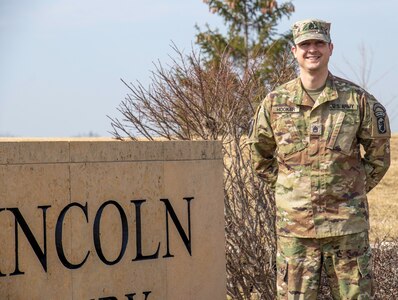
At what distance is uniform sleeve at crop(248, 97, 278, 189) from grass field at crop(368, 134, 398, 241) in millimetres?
5240

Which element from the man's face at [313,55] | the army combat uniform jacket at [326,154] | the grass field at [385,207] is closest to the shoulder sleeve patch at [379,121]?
the army combat uniform jacket at [326,154]

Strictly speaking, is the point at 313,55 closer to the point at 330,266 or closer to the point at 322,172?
the point at 322,172

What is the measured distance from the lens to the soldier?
15.0 ft

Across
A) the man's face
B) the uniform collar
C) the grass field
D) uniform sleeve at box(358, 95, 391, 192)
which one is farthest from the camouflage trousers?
the grass field

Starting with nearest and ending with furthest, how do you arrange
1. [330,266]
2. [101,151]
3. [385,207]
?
[330,266]
[101,151]
[385,207]

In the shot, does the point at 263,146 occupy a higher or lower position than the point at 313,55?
lower

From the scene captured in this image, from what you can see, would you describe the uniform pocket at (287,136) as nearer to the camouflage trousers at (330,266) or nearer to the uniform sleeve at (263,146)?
the uniform sleeve at (263,146)

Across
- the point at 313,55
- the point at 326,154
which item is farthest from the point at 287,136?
the point at 313,55

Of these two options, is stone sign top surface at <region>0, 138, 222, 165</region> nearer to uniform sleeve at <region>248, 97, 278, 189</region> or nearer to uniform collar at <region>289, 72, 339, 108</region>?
uniform sleeve at <region>248, 97, 278, 189</region>

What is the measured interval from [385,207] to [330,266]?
28.9 ft

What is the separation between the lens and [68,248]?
185 inches

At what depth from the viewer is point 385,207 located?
1320 centimetres

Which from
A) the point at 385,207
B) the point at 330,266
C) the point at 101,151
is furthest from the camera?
the point at 385,207

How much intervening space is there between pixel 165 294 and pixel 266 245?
1.26 metres
